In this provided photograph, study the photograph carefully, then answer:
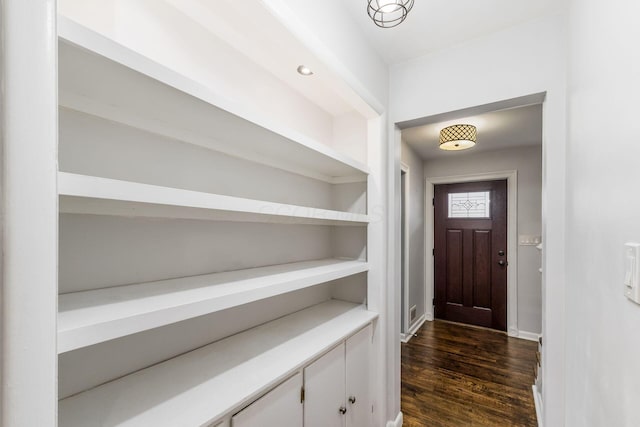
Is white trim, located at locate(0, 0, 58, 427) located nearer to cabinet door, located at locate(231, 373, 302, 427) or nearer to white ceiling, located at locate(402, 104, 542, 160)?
cabinet door, located at locate(231, 373, 302, 427)

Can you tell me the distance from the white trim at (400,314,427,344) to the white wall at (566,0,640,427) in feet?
7.40

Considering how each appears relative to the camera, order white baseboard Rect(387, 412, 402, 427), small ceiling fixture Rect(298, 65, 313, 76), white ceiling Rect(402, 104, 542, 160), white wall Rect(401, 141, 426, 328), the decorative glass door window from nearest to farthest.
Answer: small ceiling fixture Rect(298, 65, 313, 76) → white baseboard Rect(387, 412, 402, 427) → white ceiling Rect(402, 104, 542, 160) → white wall Rect(401, 141, 426, 328) → the decorative glass door window

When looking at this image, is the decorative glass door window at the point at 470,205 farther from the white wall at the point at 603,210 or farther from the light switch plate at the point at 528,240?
the white wall at the point at 603,210

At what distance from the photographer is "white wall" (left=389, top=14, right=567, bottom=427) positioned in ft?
4.63

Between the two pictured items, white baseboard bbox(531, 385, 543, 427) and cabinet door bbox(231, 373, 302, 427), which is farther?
white baseboard bbox(531, 385, 543, 427)

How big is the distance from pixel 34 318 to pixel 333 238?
1712 millimetres

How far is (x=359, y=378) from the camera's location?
158 cm

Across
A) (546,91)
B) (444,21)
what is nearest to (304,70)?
(444,21)

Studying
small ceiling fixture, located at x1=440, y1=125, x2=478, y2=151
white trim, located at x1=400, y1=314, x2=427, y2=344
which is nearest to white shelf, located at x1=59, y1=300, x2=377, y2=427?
small ceiling fixture, located at x1=440, y1=125, x2=478, y2=151

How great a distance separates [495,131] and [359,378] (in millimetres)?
2878

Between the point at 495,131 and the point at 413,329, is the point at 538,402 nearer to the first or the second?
the point at 413,329

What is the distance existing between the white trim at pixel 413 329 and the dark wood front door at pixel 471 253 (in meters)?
0.31

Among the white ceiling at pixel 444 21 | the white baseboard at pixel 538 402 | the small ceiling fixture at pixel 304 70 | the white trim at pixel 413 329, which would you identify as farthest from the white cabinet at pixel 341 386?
the white trim at pixel 413 329

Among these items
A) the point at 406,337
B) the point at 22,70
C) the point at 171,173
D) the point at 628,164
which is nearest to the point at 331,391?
the point at 171,173
